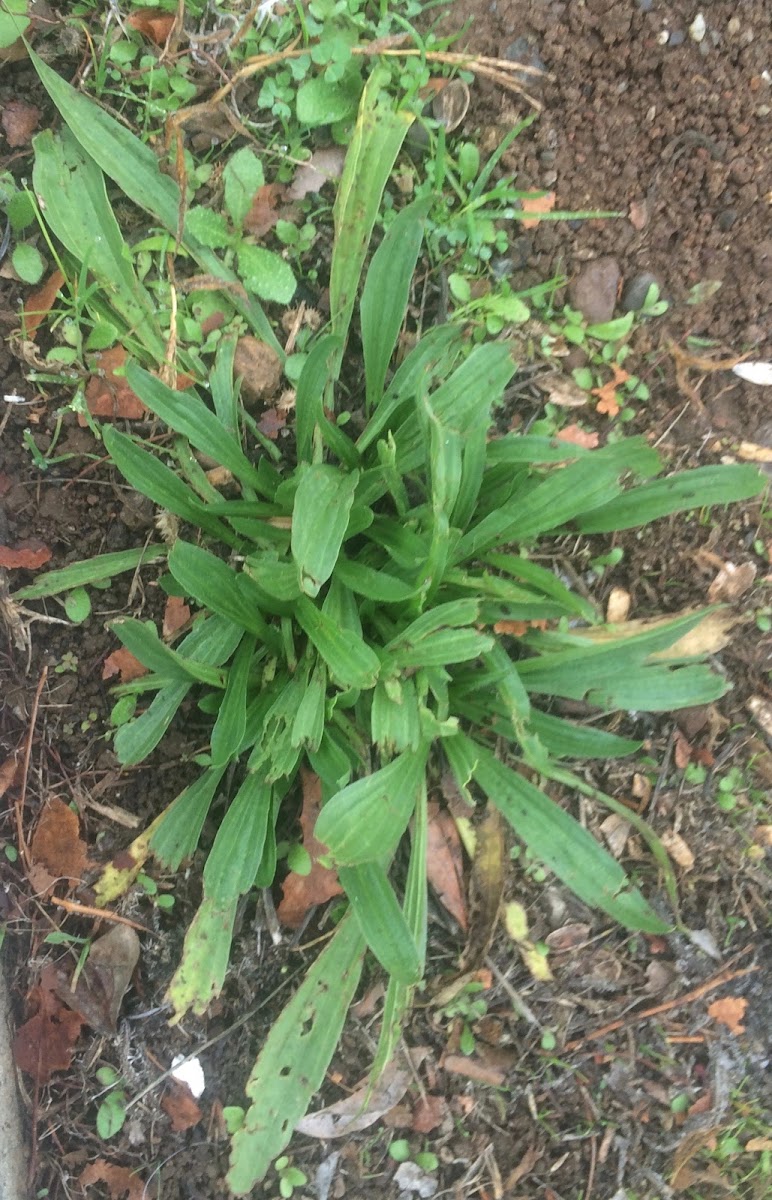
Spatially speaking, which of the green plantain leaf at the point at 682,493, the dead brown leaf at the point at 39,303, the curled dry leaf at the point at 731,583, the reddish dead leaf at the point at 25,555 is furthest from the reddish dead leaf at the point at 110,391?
the curled dry leaf at the point at 731,583

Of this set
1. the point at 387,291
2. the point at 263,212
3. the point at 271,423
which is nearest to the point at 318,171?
the point at 263,212

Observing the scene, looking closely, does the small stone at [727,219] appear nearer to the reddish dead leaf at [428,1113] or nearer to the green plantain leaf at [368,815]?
the green plantain leaf at [368,815]

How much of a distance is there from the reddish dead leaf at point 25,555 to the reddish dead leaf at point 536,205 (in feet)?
3.25

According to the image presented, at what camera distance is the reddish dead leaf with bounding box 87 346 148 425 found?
1361 millimetres

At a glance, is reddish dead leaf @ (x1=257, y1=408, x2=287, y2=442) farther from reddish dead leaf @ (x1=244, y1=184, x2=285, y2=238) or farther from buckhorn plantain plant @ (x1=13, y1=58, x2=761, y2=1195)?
reddish dead leaf @ (x1=244, y1=184, x2=285, y2=238)

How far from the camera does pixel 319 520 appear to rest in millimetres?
1126

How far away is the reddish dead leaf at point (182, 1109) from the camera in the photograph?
1.38 metres

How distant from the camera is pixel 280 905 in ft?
4.62

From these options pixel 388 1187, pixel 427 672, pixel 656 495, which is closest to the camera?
pixel 427 672

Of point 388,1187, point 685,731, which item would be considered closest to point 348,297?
point 685,731

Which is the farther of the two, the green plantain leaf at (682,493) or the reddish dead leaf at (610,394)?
the reddish dead leaf at (610,394)

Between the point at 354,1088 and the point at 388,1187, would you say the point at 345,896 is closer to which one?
the point at 354,1088

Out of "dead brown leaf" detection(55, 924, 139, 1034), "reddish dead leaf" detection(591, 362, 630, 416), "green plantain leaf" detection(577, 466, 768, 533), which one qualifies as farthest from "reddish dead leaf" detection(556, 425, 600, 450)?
"dead brown leaf" detection(55, 924, 139, 1034)

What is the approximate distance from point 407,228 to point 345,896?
1086mm
